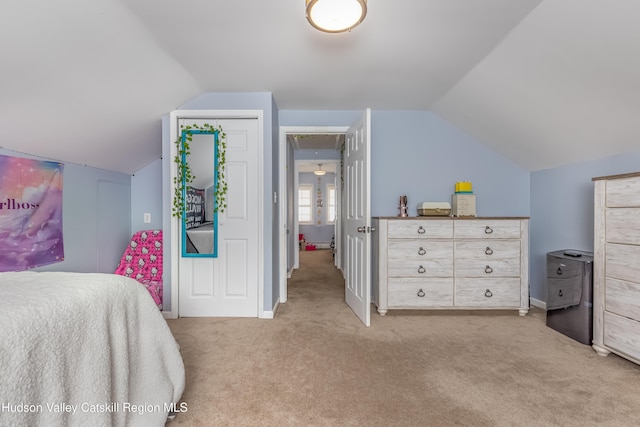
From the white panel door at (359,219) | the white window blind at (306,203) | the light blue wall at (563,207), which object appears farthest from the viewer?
the white window blind at (306,203)

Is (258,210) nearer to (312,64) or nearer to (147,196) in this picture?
(312,64)

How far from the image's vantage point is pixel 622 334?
2.04 m

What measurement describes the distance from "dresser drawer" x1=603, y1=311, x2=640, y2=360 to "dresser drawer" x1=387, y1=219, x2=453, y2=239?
1.30 meters

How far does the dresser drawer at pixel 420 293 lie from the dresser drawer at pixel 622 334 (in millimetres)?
1145

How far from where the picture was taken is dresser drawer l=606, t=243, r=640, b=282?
1.98m

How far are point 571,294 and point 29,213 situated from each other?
438 cm

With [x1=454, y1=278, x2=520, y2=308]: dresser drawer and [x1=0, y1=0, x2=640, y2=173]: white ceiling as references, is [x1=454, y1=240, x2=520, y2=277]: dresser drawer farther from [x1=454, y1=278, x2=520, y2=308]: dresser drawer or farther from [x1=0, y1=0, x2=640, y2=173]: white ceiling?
[x1=0, y1=0, x2=640, y2=173]: white ceiling

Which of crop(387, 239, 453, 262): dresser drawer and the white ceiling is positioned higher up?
the white ceiling

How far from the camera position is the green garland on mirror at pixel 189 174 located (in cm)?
291

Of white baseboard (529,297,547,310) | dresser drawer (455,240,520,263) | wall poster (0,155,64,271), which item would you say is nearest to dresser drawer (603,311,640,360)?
dresser drawer (455,240,520,263)

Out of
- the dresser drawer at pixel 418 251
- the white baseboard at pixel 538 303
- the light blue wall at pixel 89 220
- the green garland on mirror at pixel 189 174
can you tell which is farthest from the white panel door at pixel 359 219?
the light blue wall at pixel 89 220

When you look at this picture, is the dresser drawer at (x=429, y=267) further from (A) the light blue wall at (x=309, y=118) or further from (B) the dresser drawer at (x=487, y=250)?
(A) the light blue wall at (x=309, y=118)

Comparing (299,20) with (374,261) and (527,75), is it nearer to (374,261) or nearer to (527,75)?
(527,75)

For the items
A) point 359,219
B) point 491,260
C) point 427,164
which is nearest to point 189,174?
point 359,219
